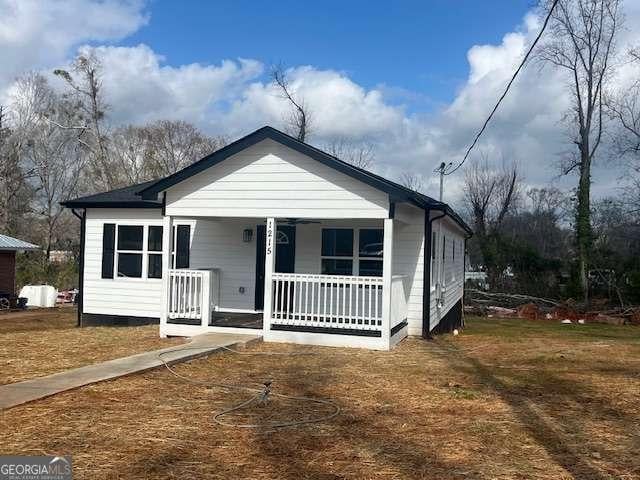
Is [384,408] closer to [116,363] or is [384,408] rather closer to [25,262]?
[116,363]

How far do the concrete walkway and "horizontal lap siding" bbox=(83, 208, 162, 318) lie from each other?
3.92 meters

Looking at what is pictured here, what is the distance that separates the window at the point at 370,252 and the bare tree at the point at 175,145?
31617 millimetres

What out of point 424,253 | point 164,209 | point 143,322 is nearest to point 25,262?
point 143,322

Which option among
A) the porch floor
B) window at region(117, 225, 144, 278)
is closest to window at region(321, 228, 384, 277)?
the porch floor

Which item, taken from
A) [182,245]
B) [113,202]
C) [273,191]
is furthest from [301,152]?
[113,202]

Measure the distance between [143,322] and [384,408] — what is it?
369 inches

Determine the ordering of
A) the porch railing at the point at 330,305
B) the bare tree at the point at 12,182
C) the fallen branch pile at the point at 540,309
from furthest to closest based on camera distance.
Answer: the bare tree at the point at 12,182 < the fallen branch pile at the point at 540,309 < the porch railing at the point at 330,305

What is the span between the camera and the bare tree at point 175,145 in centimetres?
4328

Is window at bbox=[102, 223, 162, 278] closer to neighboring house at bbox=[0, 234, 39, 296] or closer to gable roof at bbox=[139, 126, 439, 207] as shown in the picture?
gable roof at bbox=[139, 126, 439, 207]

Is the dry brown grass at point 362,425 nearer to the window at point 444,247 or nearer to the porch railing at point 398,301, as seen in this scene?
the porch railing at point 398,301

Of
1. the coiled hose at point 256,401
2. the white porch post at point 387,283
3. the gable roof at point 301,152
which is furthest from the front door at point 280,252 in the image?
the coiled hose at point 256,401

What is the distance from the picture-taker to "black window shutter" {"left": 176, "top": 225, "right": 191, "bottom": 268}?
14.2 meters

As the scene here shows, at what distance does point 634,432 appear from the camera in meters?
5.72

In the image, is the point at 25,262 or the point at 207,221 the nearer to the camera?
the point at 207,221
